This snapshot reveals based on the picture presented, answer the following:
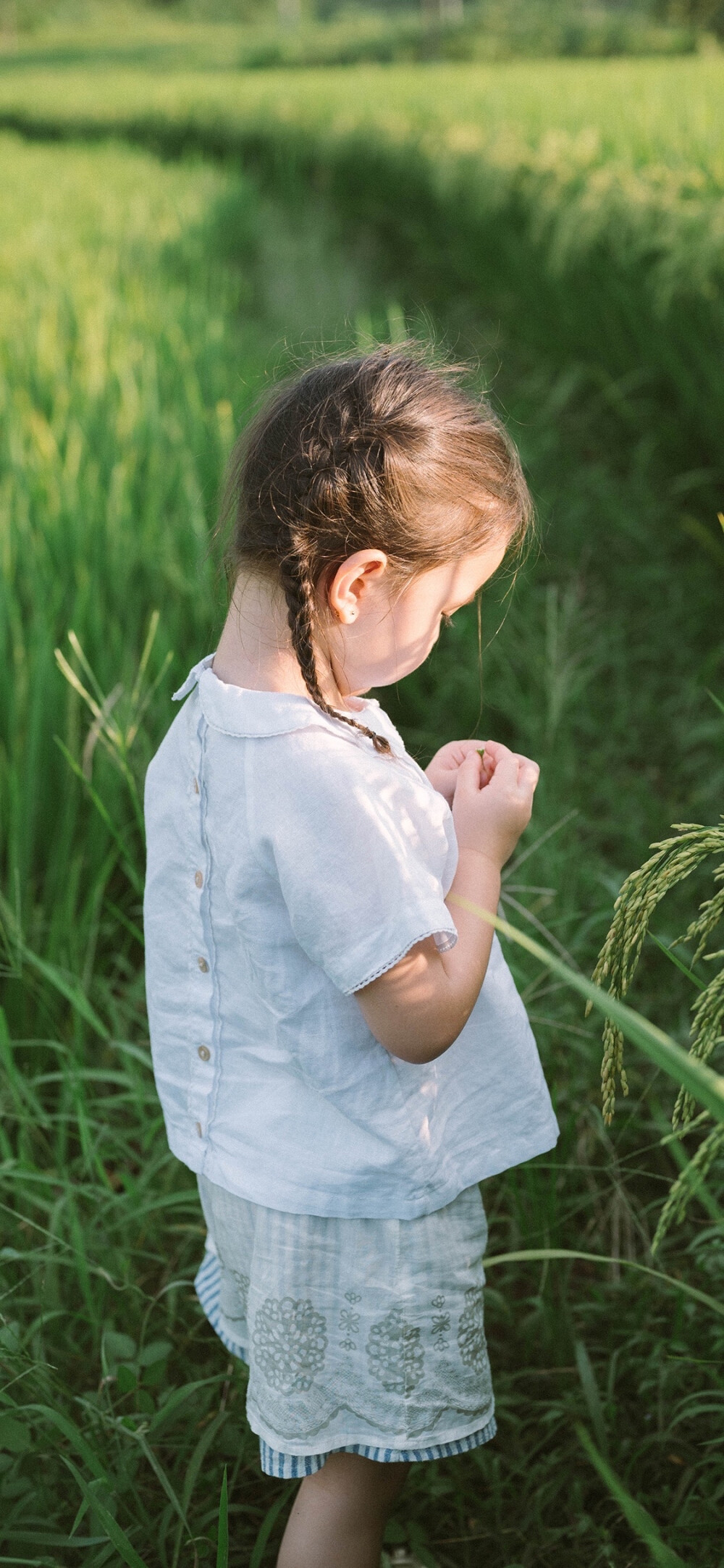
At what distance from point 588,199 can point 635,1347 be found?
3302 millimetres

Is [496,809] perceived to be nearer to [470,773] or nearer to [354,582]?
[470,773]

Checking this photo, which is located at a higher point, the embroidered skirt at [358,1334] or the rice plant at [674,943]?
the rice plant at [674,943]

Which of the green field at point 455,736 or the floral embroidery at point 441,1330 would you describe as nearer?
the floral embroidery at point 441,1330

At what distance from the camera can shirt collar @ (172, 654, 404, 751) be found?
913mm

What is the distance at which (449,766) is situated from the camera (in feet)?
3.72

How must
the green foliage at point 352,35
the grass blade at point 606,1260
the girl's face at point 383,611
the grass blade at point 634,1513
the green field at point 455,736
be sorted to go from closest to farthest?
the grass blade at point 634,1513
the grass blade at point 606,1260
the girl's face at point 383,611
the green field at point 455,736
the green foliage at point 352,35

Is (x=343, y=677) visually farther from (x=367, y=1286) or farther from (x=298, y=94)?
(x=298, y=94)

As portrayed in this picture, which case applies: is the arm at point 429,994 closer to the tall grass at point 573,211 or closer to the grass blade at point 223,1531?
the grass blade at point 223,1531

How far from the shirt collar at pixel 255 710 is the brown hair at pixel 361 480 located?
24mm

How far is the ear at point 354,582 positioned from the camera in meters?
0.91

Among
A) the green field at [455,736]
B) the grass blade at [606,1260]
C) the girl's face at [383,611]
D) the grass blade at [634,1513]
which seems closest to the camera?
the grass blade at [634,1513]

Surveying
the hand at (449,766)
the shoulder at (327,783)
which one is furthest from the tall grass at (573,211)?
the shoulder at (327,783)

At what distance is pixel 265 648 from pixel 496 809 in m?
0.23

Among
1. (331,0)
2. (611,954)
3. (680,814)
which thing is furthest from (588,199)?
(331,0)
